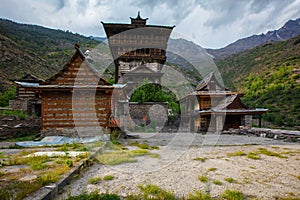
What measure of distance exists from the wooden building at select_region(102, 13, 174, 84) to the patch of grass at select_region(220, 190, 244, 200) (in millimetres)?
29578

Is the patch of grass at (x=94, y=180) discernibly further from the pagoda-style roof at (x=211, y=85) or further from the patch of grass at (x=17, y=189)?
the pagoda-style roof at (x=211, y=85)

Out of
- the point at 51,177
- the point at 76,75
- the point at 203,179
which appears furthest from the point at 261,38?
the point at 51,177

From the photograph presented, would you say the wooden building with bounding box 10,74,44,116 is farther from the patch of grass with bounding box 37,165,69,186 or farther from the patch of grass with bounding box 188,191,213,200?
the patch of grass with bounding box 188,191,213,200

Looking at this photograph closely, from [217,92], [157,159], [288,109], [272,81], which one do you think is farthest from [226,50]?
[157,159]

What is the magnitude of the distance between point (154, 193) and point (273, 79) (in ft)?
173

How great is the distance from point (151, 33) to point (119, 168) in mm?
30604

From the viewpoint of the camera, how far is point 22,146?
368 inches

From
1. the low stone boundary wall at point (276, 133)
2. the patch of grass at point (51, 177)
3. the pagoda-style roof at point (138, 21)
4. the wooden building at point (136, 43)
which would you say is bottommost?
the low stone boundary wall at point (276, 133)

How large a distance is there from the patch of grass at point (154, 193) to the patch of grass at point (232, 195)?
986 millimetres

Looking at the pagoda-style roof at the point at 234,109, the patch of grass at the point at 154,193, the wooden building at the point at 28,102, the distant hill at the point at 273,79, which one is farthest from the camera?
the distant hill at the point at 273,79

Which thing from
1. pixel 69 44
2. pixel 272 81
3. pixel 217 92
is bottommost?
pixel 217 92

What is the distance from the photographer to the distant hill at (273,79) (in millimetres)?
→ 36562

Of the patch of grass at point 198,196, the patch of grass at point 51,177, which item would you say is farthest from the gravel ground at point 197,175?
the patch of grass at point 51,177

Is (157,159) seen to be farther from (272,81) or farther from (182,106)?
(272,81)
